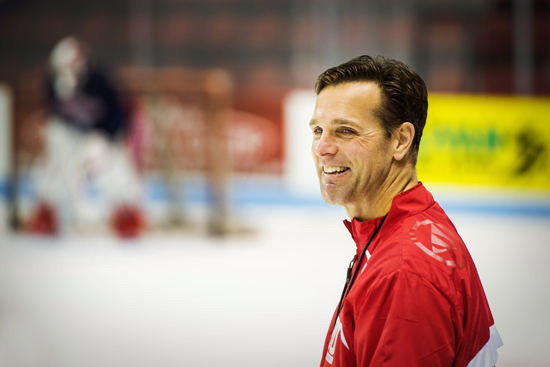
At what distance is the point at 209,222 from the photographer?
6.54 meters

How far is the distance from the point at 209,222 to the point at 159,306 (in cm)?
265

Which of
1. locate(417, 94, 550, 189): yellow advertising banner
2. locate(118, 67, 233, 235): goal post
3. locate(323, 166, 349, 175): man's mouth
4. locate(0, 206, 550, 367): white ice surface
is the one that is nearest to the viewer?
locate(323, 166, 349, 175): man's mouth

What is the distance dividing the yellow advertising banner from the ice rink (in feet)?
1.36

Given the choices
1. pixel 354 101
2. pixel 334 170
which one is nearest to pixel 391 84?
pixel 354 101

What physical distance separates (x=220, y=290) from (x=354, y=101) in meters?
3.50

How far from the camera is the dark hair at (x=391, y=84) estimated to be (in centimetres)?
98

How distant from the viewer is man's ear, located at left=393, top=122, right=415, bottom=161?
1.01 metres

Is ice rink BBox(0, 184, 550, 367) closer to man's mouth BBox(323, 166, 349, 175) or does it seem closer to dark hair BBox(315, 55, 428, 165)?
man's mouth BBox(323, 166, 349, 175)

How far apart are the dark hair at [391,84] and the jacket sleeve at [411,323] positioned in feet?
1.02

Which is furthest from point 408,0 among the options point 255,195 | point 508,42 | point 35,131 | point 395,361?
point 395,361

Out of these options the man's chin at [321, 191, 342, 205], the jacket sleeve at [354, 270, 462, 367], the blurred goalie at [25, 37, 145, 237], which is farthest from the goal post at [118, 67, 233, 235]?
the jacket sleeve at [354, 270, 462, 367]

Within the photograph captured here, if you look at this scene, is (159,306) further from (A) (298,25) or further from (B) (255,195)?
(A) (298,25)

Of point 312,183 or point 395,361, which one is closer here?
point 395,361

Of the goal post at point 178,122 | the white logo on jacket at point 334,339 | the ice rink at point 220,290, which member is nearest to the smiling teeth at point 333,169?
the white logo on jacket at point 334,339
